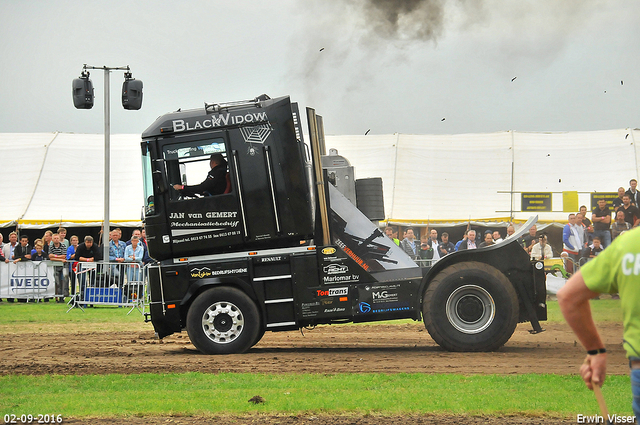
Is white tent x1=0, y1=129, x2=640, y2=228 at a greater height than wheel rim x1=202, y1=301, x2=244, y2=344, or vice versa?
white tent x1=0, y1=129, x2=640, y2=228

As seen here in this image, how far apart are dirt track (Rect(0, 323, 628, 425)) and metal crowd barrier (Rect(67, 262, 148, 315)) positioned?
214 inches

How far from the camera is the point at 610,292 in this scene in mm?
3223

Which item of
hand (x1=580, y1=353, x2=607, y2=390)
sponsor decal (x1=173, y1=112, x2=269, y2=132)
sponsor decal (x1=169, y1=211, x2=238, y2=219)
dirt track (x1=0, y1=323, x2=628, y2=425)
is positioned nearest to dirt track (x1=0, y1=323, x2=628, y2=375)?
dirt track (x1=0, y1=323, x2=628, y2=425)

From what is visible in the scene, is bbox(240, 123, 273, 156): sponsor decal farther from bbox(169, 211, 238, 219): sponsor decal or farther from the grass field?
the grass field

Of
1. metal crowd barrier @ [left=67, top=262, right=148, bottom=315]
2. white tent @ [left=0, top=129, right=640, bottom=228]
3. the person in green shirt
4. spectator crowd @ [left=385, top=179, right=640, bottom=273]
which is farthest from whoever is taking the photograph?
white tent @ [left=0, top=129, right=640, bottom=228]

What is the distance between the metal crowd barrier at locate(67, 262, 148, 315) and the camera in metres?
18.8

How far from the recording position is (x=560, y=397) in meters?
6.81

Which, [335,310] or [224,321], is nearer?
[335,310]

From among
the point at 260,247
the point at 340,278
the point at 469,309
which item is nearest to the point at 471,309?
A: the point at 469,309

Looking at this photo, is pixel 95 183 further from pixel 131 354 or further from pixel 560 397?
pixel 560 397

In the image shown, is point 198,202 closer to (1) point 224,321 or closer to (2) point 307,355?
(1) point 224,321

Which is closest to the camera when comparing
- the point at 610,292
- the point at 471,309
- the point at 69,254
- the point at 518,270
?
the point at 610,292

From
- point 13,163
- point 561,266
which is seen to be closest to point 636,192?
point 561,266

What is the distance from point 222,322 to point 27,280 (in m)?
12.1
